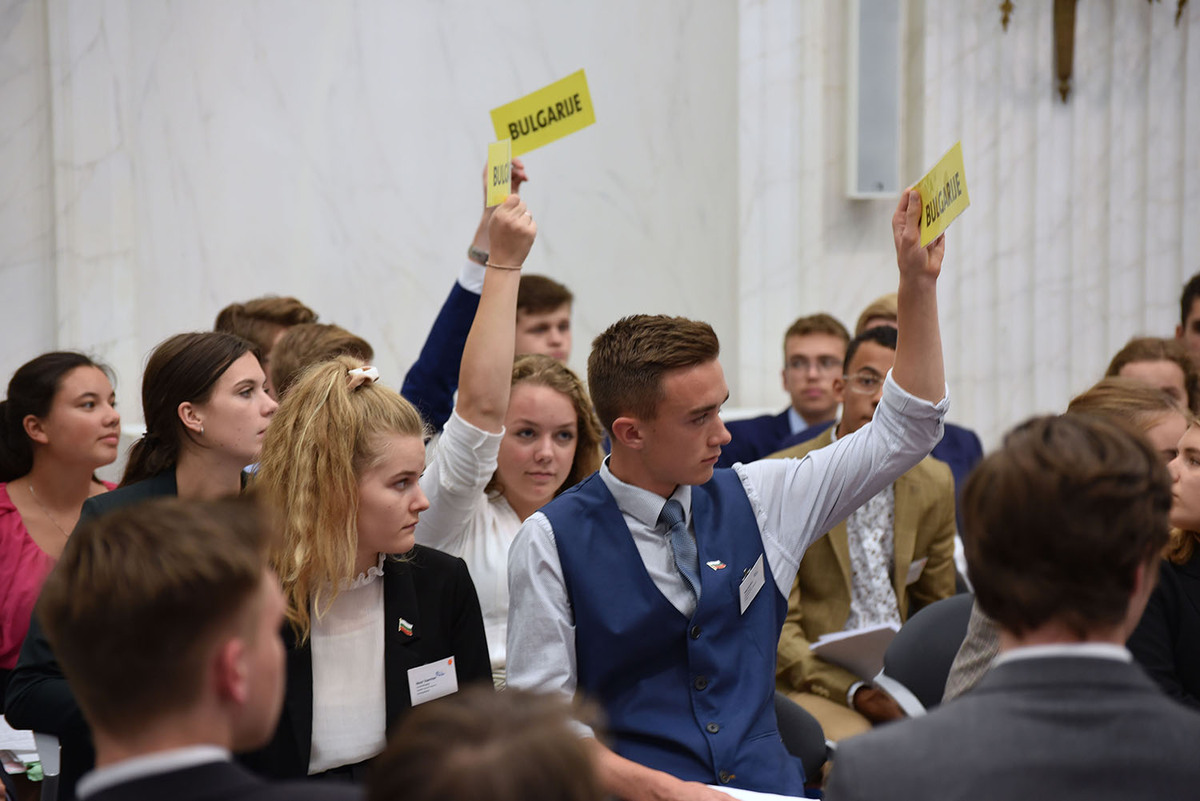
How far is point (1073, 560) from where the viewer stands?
1288 millimetres

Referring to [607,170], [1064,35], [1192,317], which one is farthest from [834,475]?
[1064,35]

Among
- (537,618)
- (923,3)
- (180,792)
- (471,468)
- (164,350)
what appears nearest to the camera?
(180,792)

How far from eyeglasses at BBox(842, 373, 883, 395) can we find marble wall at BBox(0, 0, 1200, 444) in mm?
1983

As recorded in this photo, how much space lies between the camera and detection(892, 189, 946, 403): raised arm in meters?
2.18

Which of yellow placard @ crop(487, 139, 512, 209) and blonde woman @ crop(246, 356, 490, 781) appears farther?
yellow placard @ crop(487, 139, 512, 209)

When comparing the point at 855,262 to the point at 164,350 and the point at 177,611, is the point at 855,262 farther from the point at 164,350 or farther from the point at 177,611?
the point at 177,611

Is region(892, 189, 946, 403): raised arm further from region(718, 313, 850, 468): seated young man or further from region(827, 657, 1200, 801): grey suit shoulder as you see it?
region(718, 313, 850, 468): seated young man

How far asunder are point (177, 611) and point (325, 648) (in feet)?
3.33

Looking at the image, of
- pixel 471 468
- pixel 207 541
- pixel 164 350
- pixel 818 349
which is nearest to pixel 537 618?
pixel 471 468

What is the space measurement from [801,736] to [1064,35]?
4510 millimetres

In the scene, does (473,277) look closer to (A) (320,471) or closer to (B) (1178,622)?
(A) (320,471)

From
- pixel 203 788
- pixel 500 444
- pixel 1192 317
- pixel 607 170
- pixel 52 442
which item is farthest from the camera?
pixel 607 170

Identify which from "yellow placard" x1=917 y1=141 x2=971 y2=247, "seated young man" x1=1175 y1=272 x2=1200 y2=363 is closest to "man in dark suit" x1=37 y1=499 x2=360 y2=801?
"yellow placard" x1=917 y1=141 x2=971 y2=247

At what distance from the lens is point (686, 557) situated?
2.25 m
